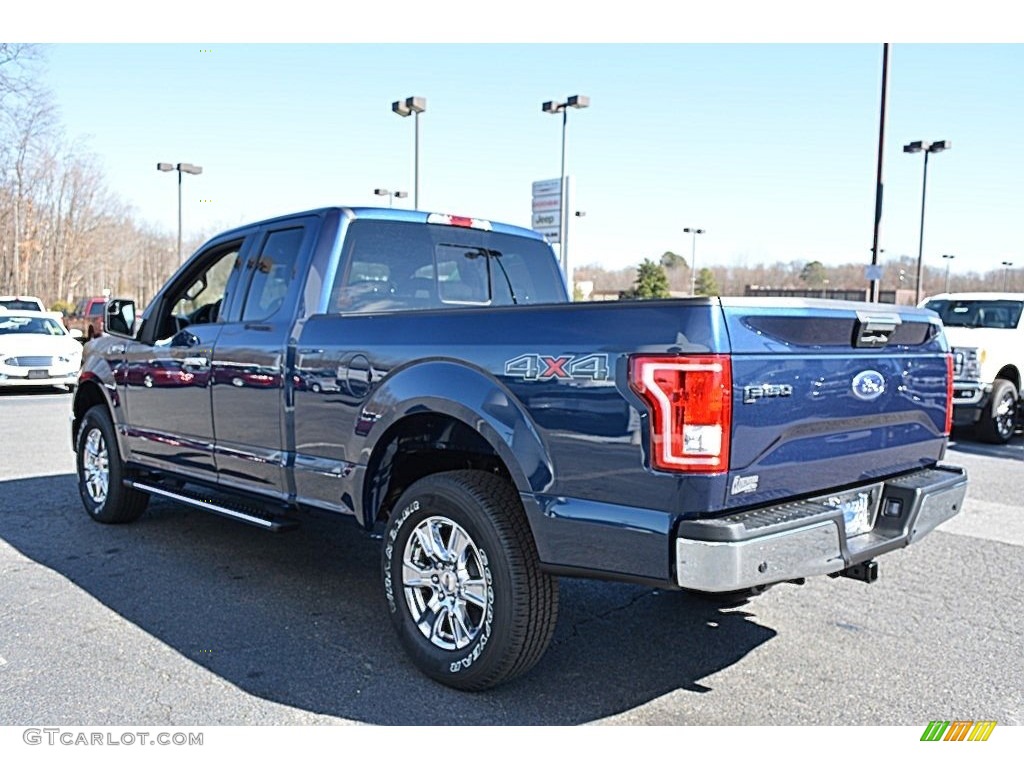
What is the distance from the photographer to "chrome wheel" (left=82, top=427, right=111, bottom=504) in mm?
6305

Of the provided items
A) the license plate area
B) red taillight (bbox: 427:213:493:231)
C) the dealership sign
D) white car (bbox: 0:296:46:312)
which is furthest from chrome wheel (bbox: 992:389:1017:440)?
white car (bbox: 0:296:46:312)

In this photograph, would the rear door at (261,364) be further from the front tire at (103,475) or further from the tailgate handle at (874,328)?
the tailgate handle at (874,328)

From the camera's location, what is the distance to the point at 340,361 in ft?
13.9

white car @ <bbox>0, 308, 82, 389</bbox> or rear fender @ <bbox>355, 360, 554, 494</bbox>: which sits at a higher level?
rear fender @ <bbox>355, 360, 554, 494</bbox>

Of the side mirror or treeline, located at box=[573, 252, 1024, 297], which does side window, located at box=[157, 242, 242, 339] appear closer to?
the side mirror

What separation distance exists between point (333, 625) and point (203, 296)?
2346 millimetres

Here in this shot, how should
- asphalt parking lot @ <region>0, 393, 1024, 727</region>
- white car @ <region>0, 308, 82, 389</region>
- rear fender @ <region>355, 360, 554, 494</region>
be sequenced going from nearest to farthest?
rear fender @ <region>355, 360, 554, 494</region> < asphalt parking lot @ <region>0, 393, 1024, 727</region> < white car @ <region>0, 308, 82, 389</region>

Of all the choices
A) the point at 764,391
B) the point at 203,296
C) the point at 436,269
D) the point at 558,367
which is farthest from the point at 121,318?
the point at 764,391

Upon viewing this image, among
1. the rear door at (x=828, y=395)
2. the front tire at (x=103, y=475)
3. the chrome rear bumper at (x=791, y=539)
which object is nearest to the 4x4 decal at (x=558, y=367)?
the rear door at (x=828, y=395)

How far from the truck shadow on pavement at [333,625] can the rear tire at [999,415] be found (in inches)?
303

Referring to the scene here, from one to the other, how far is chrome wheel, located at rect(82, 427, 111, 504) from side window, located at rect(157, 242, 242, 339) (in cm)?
115

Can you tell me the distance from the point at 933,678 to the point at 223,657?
3004 millimetres

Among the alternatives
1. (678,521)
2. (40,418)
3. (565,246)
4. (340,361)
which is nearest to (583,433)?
(678,521)

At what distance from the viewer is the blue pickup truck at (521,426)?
303cm
